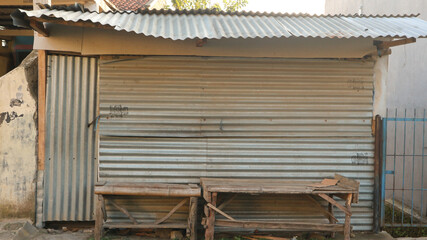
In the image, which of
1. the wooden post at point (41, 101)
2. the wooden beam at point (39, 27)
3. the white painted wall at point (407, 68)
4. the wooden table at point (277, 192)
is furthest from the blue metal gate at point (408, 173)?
the wooden beam at point (39, 27)

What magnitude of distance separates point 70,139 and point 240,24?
9.96ft

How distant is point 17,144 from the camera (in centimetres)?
558

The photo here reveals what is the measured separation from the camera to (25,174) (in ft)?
18.3

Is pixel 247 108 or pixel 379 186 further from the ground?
pixel 247 108

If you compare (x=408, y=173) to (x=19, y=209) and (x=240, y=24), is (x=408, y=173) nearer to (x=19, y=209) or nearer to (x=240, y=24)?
(x=240, y=24)

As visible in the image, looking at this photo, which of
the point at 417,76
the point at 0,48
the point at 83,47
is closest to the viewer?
the point at 83,47

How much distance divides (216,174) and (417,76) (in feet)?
15.9

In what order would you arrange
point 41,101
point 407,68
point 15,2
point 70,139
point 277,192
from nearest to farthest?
point 277,192 < point 41,101 < point 70,139 < point 407,68 < point 15,2

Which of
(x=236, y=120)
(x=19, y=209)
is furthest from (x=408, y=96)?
(x=19, y=209)

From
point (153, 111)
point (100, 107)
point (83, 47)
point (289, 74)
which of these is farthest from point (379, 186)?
point (83, 47)

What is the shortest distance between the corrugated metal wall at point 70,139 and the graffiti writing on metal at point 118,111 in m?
0.33

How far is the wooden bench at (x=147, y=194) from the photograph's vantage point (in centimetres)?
509

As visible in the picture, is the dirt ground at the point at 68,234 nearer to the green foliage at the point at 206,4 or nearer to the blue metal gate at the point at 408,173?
the blue metal gate at the point at 408,173

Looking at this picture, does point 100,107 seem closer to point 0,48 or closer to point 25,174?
point 25,174
